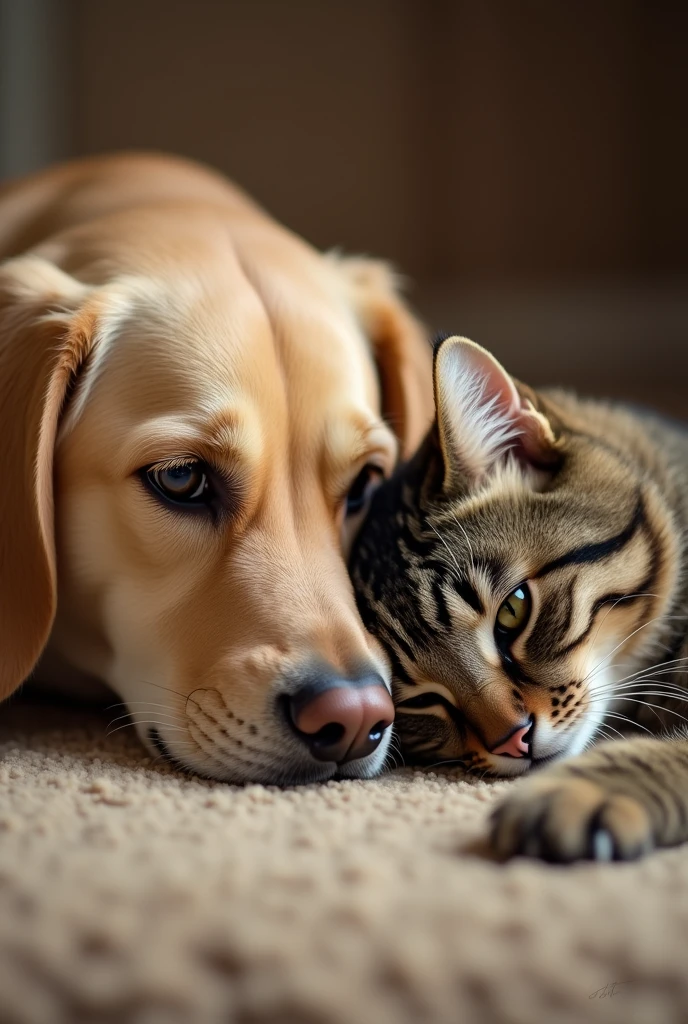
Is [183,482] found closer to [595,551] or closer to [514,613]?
[514,613]

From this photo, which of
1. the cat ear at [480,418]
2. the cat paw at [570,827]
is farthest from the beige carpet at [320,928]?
the cat ear at [480,418]

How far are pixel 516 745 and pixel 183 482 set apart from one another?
62 centimetres

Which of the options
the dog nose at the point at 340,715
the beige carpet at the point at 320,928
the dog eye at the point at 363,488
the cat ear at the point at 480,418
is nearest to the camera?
the beige carpet at the point at 320,928

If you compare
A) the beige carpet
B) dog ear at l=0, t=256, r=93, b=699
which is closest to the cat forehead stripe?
the beige carpet

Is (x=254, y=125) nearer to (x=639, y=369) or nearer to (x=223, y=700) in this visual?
(x=639, y=369)

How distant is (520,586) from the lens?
4.99 ft

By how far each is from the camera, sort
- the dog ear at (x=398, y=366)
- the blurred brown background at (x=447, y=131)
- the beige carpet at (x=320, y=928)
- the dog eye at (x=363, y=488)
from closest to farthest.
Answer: the beige carpet at (x=320, y=928)
the dog eye at (x=363, y=488)
the dog ear at (x=398, y=366)
the blurred brown background at (x=447, y=131)

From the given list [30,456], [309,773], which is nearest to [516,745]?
[309,773]

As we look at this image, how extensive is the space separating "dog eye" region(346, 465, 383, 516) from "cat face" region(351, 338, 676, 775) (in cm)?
6

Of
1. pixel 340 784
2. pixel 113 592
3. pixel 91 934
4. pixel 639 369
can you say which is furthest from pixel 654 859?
pixel 639 369

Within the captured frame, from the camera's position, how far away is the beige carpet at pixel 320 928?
87 cm

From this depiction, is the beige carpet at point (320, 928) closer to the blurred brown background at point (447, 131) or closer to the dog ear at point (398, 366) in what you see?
the dog ear at point (398, 366)

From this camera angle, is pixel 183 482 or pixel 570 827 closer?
pixel 570 827

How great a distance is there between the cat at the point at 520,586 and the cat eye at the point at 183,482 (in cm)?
30
